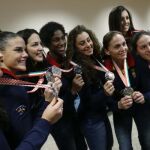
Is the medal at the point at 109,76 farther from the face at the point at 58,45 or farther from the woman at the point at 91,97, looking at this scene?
the face at the point at 58,45

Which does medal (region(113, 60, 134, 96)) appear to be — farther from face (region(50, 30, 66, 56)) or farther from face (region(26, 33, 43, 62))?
face (region(26, 33, 43, 62))

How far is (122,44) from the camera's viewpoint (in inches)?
106

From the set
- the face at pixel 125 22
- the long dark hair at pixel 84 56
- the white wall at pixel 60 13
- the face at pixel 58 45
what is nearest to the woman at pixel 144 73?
the long dark hair at pixel 84 56

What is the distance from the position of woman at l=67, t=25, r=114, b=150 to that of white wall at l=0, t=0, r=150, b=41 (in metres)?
3.72

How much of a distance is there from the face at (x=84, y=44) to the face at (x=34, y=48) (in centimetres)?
40

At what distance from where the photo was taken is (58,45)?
274cm

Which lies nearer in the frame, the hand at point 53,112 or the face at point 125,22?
the hand at point 53,112

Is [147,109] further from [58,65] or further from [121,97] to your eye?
[58,65]

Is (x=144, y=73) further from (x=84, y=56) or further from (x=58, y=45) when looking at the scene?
(x=58, y=45)

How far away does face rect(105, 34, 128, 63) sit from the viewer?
2668 millimetres

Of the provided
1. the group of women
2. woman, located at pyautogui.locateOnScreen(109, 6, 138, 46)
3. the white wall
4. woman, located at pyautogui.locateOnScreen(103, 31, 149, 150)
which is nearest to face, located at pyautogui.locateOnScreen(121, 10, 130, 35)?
woman, located at pyautogui.locateOnScreen(109, 6, 138, 46)

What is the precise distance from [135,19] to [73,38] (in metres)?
5.89

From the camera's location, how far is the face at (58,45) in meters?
2.74

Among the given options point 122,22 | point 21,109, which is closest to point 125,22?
point 122,22
